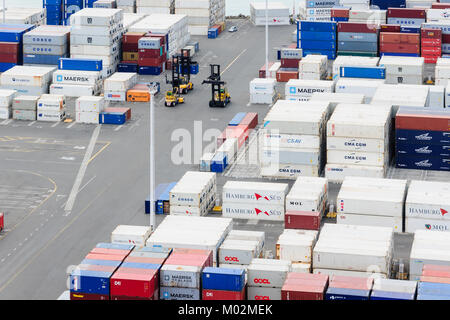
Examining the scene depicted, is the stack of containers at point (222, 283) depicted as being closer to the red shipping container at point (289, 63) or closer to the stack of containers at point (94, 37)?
the stack of containers at point (94, 37)

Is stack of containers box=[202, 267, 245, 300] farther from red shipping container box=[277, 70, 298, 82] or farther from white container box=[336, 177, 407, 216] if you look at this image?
red shipping container box=[277, 70, 298, 82]

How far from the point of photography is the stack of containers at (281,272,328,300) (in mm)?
71750

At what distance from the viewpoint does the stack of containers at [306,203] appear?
90.7 m

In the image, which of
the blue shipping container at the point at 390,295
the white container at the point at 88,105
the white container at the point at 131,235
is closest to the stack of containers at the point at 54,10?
the white container at the point at 88,105

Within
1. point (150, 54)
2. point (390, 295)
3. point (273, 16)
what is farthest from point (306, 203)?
point (273, 16)

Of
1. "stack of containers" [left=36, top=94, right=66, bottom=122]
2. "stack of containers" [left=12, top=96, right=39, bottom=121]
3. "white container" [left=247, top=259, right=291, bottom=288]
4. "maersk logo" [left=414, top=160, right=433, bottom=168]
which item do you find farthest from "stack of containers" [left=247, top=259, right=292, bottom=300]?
"stack of containers" [left=12, top=96, right=39, bottom=121]

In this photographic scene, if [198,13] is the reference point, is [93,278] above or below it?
below

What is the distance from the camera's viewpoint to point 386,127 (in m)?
105

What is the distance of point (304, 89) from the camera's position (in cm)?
12800

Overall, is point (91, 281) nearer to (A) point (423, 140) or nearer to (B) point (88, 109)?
(A) point (423, 140)

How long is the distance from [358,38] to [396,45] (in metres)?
5.04

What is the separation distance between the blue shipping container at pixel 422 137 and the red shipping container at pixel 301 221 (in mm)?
20400
